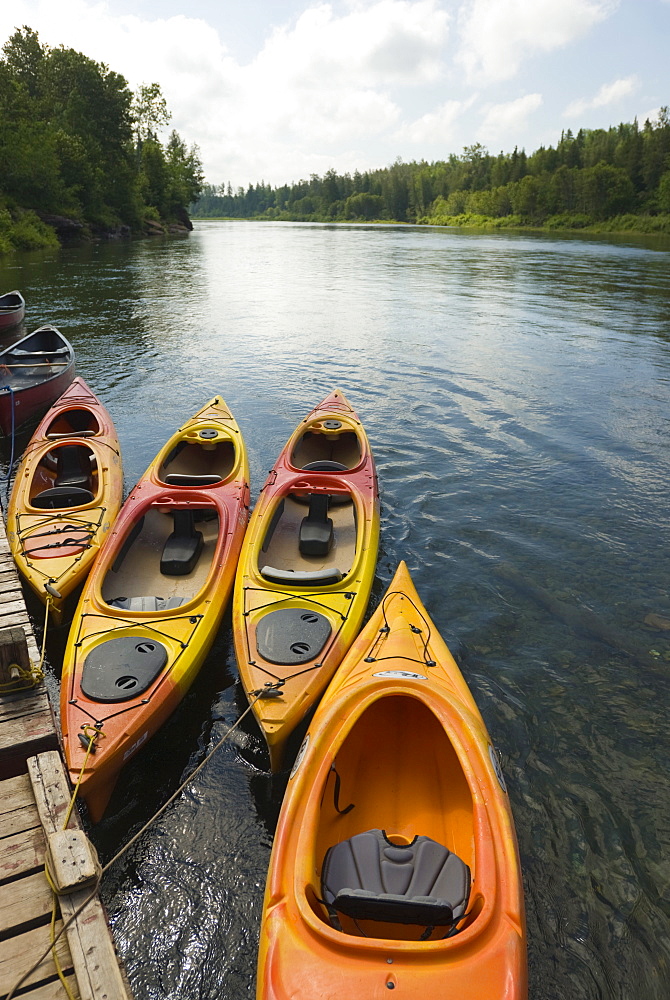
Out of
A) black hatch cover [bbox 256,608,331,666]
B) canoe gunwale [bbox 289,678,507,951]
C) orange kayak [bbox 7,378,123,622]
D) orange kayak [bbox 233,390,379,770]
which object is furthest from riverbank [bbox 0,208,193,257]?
canoe gunwale [bbox 289,678,507,951]

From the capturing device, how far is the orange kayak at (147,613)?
4.50m

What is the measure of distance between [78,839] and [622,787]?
423 centimetres

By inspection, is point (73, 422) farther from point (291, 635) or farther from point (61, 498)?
point (291, 635)

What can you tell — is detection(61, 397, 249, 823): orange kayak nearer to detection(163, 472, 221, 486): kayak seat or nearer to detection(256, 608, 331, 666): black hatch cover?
detection(163, 472, 221, 486): kayak seat

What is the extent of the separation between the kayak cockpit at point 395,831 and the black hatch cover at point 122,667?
1.80 m

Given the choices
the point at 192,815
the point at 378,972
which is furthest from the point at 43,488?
the point at 378,972

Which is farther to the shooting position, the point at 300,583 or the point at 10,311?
the point at 10,311

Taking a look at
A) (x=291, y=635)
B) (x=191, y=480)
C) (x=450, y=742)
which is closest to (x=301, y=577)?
(x=291, y=635)

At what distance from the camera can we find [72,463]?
944 centimetres

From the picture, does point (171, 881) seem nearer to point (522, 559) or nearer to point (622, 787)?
point (622, 787)

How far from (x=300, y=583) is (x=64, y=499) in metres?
4.05

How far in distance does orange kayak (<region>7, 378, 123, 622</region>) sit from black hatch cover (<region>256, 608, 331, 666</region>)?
2.46 metres

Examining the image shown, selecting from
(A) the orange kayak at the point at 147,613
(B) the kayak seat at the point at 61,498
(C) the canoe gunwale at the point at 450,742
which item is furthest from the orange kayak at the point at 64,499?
(C) the canoe gunwale at the point at 450,742

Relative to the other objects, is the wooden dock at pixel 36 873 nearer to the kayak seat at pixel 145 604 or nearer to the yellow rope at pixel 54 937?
the yellow rope at pixel 54 937
